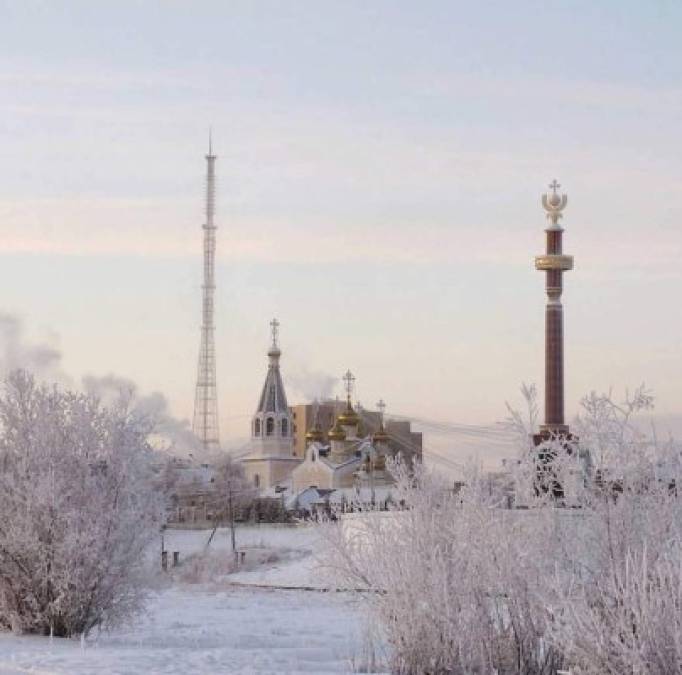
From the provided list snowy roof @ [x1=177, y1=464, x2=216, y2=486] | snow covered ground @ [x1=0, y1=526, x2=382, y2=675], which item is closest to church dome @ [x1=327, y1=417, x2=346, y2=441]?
snowy roof @ [x1=177, y1=464, x2=216, y2=486]

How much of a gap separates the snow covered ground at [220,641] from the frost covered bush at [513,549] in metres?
1.29

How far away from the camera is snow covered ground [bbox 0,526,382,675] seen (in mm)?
16094

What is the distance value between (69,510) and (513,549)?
6.84 metres

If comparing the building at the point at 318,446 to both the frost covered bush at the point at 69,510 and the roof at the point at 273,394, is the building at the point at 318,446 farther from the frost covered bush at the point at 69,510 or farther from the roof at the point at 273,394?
the frost covered bush at the point at 69,510

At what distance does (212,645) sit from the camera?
20031 millimetres

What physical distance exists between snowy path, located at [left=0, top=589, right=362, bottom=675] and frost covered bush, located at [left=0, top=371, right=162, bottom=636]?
0.60m

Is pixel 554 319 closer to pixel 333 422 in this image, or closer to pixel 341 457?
pixel 341 457

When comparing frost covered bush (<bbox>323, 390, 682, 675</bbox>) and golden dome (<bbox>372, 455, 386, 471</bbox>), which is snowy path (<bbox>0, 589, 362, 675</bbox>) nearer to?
frost covered bush (<bbox>323, 390, 682, 675</bbox>)

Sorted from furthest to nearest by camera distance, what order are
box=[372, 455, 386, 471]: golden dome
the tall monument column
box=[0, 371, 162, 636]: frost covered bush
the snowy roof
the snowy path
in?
1. the snowy roof
2. box=[372, 455, 386, 471]: golden dome
3. the tall monument column
4. box=[0, 371, 162, 636]: frost covered bush
5. the snowy path

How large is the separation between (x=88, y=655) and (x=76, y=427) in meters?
4.10

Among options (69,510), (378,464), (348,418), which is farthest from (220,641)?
(348,418)

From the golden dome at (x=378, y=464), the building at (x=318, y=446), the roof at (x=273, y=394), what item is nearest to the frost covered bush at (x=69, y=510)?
the building at (x=318, y=446)

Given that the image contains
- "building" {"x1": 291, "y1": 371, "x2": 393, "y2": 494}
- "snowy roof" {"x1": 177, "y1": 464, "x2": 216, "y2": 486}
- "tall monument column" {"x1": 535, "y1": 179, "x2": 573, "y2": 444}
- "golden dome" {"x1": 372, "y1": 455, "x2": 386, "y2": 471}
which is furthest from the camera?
"snowy roof" {"x1": 177, "y1": 464, "x2": 216, "y2": 486}

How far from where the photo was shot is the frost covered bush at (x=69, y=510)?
63.4 ft
